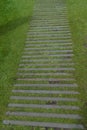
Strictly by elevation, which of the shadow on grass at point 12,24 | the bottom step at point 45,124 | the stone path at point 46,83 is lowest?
the bottom step at point 45,124

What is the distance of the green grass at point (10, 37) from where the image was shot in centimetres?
1058

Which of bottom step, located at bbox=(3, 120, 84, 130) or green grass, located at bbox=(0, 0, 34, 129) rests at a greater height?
green grass, located at bbox=(0, 0, 34, 129)

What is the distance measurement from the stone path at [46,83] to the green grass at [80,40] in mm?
240

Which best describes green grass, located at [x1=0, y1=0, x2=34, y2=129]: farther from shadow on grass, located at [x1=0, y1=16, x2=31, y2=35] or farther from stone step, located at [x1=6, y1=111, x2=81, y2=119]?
stone step, located at [x1=6, y1=111, x2=81, y2=119]

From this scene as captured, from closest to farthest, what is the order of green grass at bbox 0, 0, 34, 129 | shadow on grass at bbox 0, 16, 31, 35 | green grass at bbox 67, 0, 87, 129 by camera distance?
1. green grass at bbox 67, 0, 87, 129
2. green grass at bbox 0, 0, 34, 129
3. shadow on grass at bbox 0, 16, 31, 35

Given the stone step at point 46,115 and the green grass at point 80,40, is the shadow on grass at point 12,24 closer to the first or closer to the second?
the green grass at point 80,40

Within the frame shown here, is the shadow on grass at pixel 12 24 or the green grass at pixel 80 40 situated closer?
the green grass at pixel 80 40

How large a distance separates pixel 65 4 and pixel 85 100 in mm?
9629

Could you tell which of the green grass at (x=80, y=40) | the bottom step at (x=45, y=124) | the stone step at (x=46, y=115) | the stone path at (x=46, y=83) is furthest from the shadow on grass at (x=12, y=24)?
the bottom step at (x=45, y=124)

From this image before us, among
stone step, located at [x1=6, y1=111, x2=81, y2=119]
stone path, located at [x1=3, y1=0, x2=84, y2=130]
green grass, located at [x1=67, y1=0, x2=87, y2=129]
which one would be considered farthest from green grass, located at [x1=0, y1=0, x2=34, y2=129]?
green grass, located at [x1=67, y1=0, x2=87, y2=129]

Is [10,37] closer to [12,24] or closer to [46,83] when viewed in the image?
[12,24]

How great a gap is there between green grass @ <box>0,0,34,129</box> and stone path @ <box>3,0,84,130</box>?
31 centimetres

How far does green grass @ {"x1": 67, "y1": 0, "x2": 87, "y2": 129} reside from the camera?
9.91m

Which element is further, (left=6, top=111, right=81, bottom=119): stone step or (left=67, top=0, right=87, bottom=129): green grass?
(left=67, top=0, right=87, bottom=129): green grass
